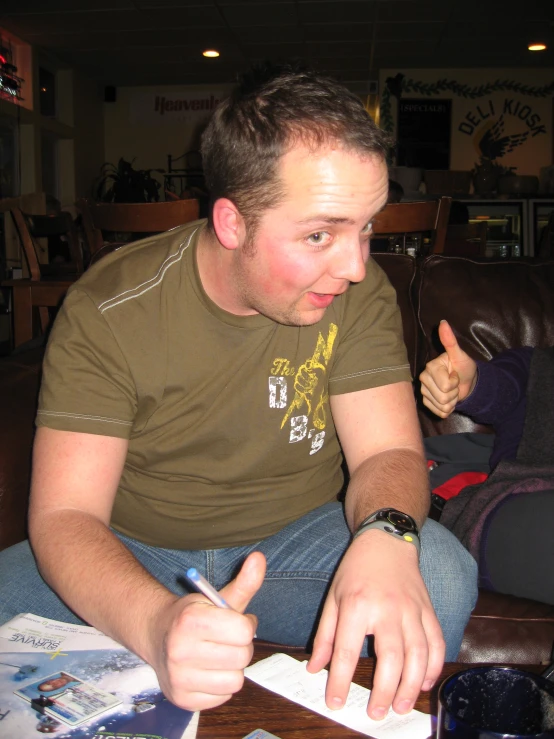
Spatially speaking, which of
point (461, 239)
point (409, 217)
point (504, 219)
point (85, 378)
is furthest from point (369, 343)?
point (504, 219)

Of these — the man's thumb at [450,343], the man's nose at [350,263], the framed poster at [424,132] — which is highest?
the framed poster at [424,132]

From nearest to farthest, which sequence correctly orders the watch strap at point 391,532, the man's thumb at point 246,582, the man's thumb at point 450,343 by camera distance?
the man's thumb at point 246,582
the watch strap at point 391,532
the man's thumb at point 450,343

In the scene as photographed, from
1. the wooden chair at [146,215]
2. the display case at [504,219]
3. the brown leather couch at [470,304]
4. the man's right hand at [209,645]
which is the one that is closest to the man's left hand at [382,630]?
the man's right hand at [209,645]

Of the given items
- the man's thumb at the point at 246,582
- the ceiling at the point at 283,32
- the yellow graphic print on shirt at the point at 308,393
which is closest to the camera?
the man's thumb at the point at 246,582

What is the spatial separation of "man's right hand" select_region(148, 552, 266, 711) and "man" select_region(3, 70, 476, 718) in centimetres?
12

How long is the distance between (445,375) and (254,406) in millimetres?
405

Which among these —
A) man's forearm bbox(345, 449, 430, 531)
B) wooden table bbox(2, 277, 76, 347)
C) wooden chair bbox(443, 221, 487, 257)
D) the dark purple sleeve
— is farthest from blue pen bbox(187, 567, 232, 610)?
wooden chair bbox(443, 221, 487, 257)

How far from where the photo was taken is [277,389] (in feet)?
4.00

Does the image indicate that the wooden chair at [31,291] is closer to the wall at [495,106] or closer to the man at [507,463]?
the man at [507,463]

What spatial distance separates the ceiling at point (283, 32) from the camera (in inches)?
241

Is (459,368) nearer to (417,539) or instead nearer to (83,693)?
(417,539)

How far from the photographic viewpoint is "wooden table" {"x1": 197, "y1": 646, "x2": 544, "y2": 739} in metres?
0.72

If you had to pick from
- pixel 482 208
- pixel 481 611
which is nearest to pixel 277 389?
pixel 481 611

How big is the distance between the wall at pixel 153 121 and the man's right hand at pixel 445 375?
829 cm
